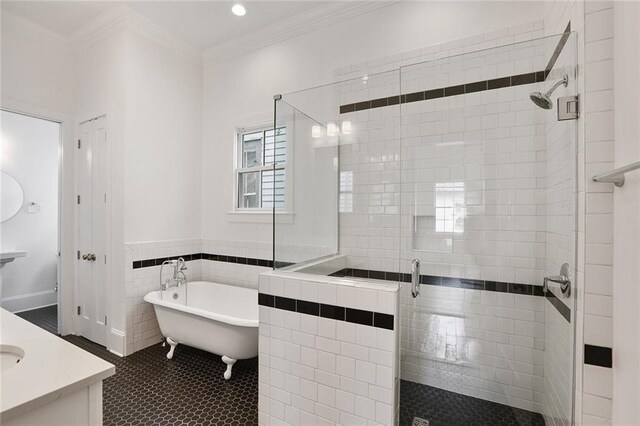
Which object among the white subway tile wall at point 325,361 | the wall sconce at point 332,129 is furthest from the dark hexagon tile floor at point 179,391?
the wall sconce at point 332,129

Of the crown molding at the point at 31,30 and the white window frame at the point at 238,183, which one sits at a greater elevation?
the crown molding at the point at 31,30

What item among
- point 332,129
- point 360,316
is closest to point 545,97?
point 332,129

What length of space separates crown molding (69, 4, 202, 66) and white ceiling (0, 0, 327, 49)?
43mm

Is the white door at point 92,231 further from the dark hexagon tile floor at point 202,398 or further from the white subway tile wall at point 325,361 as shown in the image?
the white subway tile wall at point 325,361

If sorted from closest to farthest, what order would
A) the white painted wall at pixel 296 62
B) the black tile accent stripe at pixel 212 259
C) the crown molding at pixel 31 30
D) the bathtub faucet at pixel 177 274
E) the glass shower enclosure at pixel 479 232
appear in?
the glass shower enclosure at pixel 479 232, the white painted wall at pixel 296 62, the crown molding at pixel 31 30, the black tile accent stripe at pixel 212 259, the bathtub faucet at pixel 177 274

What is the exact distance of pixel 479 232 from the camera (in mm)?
1950

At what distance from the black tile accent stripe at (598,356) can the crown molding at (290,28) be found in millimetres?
2699

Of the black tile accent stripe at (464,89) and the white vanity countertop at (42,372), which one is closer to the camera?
the white vanity countertop at (42,372)

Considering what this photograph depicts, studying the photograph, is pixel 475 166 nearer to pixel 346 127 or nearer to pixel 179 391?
pixel 346 127

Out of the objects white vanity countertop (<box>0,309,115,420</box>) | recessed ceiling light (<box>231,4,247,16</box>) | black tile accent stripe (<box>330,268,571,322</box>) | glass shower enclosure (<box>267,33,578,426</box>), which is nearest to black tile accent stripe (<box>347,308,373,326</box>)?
glass shower enclosure (<box>267,33,578,426</box>)

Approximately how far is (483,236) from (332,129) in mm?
1439

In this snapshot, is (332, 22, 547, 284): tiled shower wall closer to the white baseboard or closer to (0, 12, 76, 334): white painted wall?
(0, 12, 76, 334): white painted wall

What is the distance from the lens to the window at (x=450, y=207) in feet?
6.42

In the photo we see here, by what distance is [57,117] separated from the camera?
3.22 m
